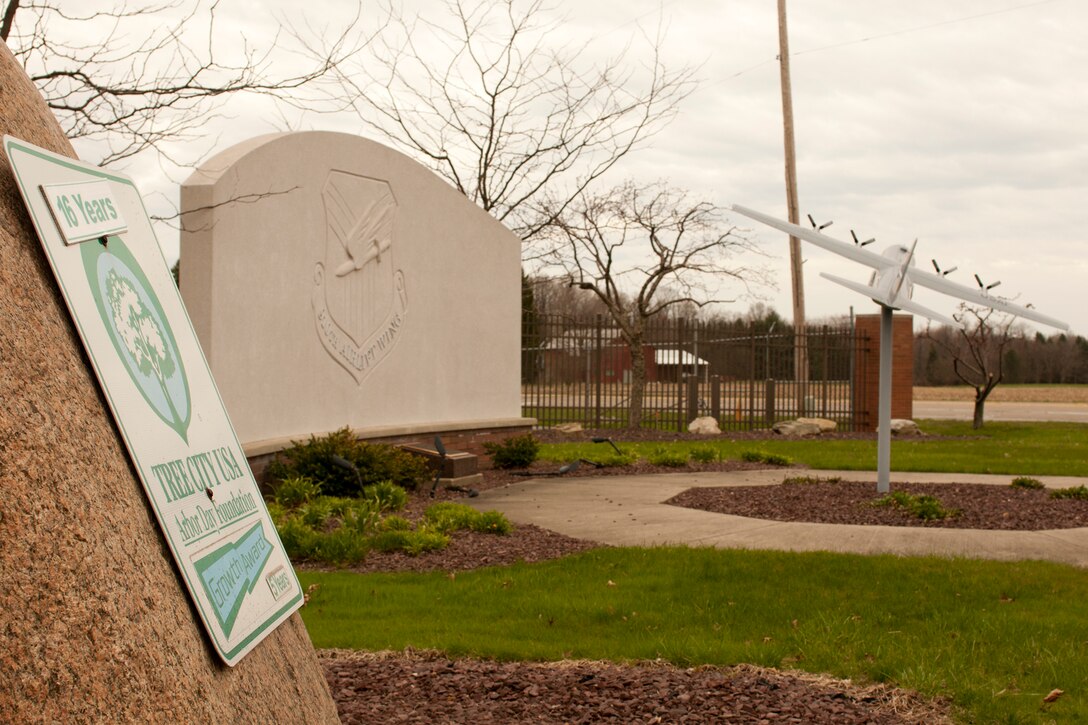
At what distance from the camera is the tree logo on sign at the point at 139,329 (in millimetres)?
2637

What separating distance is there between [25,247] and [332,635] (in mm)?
3907

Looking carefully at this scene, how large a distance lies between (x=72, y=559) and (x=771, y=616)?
495 cm

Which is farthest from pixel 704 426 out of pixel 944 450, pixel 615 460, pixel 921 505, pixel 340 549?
pixel 340 549

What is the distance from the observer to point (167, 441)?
107 inches

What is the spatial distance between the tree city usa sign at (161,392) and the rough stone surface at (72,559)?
5 centimetres

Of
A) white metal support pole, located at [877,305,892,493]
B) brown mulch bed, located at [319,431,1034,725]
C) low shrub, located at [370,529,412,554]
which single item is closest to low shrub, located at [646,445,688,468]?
white metal support pole, located at [877,305,892,493]

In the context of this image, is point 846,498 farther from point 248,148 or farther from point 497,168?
point 497,168

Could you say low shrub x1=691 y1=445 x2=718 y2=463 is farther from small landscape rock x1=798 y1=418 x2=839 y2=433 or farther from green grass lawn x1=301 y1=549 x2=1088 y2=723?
green grass lawn x1=301 y1=549 x2=1088 y2=723

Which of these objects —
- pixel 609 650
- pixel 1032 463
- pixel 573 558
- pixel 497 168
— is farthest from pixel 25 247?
pixel 497 168

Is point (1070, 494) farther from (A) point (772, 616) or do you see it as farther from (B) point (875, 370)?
(B) point (875, 370)

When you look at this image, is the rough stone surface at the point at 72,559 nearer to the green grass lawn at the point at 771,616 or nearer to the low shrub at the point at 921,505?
the green grass lawn at the point at 771,616

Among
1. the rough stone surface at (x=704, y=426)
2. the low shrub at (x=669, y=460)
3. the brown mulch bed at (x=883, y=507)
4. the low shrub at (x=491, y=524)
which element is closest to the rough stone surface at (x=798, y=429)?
the rough stone surface at (x=704, y=426)

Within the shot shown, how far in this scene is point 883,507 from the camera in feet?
34.4

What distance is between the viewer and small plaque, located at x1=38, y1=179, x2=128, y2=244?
251cm
